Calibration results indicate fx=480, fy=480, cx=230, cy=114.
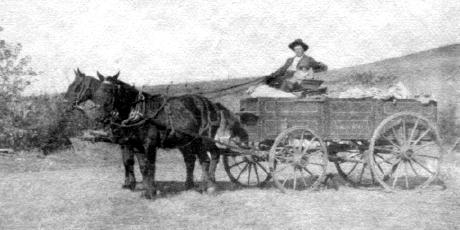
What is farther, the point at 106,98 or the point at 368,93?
the point at 368,93

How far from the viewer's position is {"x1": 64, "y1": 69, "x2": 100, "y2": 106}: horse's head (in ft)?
25.2

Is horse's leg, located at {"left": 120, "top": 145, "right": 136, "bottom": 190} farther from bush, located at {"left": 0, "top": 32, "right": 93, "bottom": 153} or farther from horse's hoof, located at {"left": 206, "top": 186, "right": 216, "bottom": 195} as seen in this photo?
bush, located at {"left": 0, "top": 32, "right": 93, "bottom": 153}

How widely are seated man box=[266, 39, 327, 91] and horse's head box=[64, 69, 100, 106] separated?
10.4 ft

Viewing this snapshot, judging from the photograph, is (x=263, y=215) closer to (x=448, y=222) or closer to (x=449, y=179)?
(x=448, y=222)

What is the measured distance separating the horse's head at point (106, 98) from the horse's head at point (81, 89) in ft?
0.32

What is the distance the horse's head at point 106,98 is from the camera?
776 cm

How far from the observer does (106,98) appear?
7.79m

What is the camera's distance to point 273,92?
8.86 meters

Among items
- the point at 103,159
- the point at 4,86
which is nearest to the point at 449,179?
the point at 103,159

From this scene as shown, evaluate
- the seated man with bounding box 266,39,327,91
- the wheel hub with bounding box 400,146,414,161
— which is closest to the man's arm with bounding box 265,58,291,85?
the seated man with bounding box 266,39,327,91

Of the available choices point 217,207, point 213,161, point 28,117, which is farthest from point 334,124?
point 28,117

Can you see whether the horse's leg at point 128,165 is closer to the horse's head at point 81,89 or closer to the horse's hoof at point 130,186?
the horse's hoof at point 130,186

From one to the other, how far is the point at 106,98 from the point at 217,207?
2506 mm

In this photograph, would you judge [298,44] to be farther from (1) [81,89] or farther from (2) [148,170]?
(1) [81,89]
